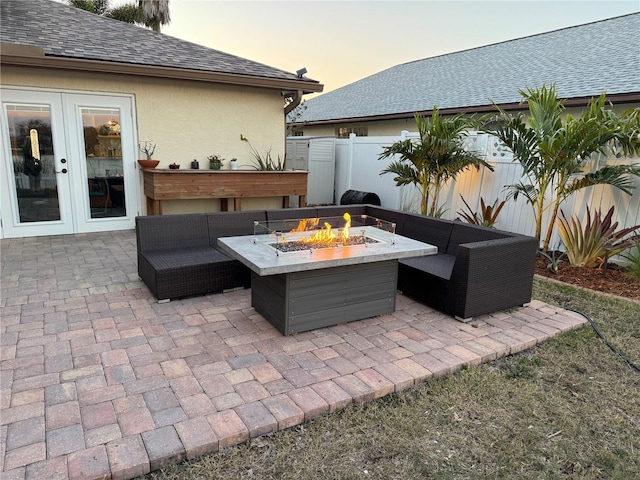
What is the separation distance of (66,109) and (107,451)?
5.93m

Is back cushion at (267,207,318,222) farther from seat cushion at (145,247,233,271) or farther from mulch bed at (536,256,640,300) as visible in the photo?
mulch bed at (536,256,640,300)

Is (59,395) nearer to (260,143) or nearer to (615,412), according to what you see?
(615,412)

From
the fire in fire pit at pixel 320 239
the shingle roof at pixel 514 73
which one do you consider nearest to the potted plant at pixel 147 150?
the fire in fire pit at pixel 320 239

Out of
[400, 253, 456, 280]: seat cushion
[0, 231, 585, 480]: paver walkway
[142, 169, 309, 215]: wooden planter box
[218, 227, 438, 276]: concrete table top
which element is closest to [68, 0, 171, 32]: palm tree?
[142, 169, 309, 215]: wooden planter box

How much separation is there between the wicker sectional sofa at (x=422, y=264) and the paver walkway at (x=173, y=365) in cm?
15

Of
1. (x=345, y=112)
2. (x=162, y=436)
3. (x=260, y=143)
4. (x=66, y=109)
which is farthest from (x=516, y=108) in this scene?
(x=162, y=436)

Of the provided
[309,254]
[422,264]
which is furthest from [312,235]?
[422,264]

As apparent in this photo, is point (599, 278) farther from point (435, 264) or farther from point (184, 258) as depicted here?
point (184, 258)

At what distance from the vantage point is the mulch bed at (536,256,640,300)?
15.0ft

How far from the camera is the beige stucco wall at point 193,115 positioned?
638cm

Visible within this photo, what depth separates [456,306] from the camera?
3586 millimetres

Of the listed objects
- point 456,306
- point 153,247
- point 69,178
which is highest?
point 69,178

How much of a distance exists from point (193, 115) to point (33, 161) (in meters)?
2.53

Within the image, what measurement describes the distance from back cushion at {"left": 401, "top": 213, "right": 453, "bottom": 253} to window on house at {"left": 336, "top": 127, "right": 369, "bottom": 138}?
9.33m
